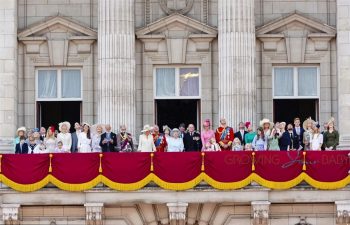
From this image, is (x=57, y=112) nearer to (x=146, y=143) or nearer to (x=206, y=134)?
(x=146, y=143)

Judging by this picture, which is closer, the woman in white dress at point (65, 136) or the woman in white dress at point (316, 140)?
the woman in white dress at point (316, 140)

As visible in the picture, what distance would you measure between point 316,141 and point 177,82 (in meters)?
8.44

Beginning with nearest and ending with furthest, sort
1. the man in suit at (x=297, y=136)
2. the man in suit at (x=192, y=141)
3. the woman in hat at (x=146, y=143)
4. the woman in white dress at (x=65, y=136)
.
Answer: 1. the woman in hat at (x=146, y=143)
2. the woman in white dress at (x=65, y=136)
3. the man in suit at (x=297, y=136)
4. the man in suit at (x=192, y=141)

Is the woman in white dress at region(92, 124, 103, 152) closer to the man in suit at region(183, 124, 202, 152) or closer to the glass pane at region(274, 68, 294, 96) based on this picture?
the man in suit at region(183, 124, 202, 152)

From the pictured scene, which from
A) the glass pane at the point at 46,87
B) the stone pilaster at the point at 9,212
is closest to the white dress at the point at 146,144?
the stone pilaster at the point at 9,212

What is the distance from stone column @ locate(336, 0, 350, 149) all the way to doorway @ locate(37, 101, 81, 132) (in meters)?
11.6

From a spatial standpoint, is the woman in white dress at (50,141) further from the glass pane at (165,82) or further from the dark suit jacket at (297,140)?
the dark suit jacket at (297,140)

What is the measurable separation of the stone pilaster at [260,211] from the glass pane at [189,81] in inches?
335

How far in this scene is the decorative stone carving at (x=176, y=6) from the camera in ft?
Answer: 231

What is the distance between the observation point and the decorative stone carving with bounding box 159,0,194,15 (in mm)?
70438

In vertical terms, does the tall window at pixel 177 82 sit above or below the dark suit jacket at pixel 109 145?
above

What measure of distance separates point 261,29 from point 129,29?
588 cm

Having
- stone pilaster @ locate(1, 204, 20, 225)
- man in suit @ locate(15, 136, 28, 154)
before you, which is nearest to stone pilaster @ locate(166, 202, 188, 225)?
stone pilaster @ locate(1, 204, 20, 225)

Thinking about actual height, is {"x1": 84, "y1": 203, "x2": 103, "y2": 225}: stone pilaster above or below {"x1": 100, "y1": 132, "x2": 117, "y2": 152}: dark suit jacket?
below
